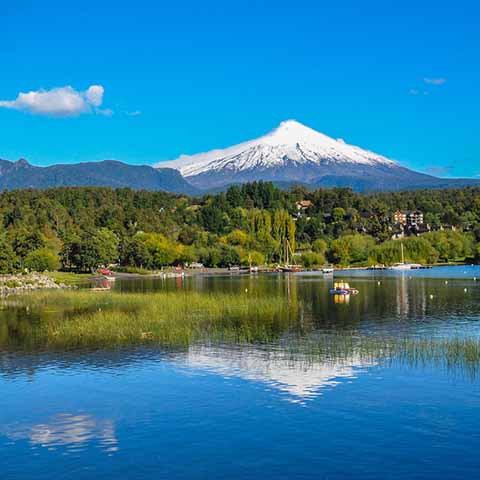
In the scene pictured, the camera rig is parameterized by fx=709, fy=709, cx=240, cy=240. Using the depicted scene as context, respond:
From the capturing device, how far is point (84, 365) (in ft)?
92.2

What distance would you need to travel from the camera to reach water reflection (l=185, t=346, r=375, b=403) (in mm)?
23562

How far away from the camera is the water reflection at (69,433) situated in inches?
707

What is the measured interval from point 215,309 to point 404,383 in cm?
2465

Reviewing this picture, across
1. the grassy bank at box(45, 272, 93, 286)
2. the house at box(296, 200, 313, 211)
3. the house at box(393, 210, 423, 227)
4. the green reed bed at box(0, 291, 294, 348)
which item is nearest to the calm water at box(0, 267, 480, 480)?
the green reed bed at box(0, 291, 294, 348)

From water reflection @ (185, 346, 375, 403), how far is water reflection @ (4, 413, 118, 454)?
5975 millimetres

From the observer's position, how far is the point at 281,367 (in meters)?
26.8

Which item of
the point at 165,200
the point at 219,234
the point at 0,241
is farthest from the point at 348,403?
the point at 165,200

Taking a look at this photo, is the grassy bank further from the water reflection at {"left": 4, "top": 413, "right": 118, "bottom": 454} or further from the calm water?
the water reflection at {"left": 4, "top": 413, "right": 118, "bottom": 454}

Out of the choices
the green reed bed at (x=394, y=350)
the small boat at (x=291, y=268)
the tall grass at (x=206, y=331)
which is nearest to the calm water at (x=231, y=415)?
the green reed bed at (x=394, y=350)

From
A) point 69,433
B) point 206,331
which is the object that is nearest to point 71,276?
point 206,331

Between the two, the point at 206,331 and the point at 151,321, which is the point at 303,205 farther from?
the point at 206,331

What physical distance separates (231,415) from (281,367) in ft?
21.9

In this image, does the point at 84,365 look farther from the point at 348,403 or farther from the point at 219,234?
the point at 219,234

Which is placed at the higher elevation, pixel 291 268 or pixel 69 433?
pixel 291 268
